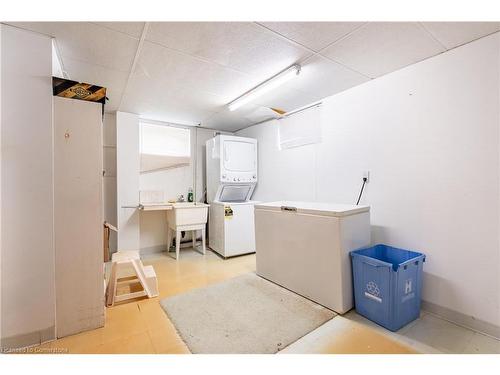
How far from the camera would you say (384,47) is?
191 cm

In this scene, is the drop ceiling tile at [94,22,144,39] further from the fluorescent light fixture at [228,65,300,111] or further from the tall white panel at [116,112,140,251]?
the tall white panel at [116,112,140,251]

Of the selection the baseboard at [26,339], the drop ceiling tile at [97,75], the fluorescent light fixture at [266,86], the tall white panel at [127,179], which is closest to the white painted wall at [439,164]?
the fluorescent light fixture at [266,86]

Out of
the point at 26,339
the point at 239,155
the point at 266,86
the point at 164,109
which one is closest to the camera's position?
the point at 26,339

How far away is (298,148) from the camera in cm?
345

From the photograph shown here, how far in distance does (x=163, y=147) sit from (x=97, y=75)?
5.87ft

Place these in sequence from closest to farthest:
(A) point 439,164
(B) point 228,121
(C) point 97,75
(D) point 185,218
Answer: (A) point 439,164 < (C) point 97,75 < (D) point 185,218 < (B) point 228,121

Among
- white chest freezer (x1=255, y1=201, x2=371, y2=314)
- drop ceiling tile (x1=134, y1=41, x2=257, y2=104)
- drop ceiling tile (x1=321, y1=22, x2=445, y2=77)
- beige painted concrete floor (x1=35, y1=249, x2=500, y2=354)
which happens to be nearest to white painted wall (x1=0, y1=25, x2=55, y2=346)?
beige painted concrete floor (x1=35, y1=249, x2=500, y2=354)

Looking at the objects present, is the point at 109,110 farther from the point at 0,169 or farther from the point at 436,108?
the point at 436,108

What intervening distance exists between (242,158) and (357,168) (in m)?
1.98

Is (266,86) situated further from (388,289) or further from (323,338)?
(323,338)

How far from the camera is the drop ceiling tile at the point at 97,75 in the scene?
7.10ft

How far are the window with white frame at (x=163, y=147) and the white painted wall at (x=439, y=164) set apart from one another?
278 centimetres

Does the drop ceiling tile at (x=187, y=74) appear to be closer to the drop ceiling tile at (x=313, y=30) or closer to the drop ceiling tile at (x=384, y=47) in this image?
the drop ceiling tile at (x=313, y=30)

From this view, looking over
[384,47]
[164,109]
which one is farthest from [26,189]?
[384,47]
